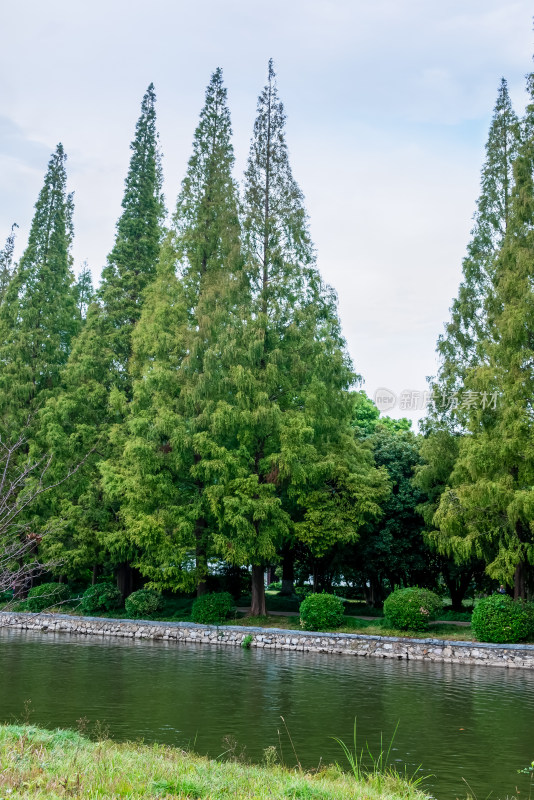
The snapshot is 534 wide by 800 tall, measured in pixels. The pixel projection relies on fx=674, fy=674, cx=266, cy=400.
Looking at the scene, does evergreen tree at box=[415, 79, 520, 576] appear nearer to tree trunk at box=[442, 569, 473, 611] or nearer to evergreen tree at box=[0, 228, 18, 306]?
tree trunk at box=[442, 569, 473, 611]

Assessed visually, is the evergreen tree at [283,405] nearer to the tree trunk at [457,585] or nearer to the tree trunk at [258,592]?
the tree trunk at [258,592]

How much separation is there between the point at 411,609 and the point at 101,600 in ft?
35.2

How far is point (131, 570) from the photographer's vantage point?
25.1 metres

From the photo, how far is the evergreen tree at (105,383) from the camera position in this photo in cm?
2323

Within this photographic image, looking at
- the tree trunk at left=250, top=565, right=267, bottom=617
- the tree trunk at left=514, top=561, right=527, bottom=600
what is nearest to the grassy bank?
the tree trunk at left=514, top=561, right=527, bottom=600

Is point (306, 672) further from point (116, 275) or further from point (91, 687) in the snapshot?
point (116, 275)

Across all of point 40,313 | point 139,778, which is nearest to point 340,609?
point 139,778

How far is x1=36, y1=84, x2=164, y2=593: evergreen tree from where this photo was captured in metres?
23.2

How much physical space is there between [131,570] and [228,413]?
8.78 meters

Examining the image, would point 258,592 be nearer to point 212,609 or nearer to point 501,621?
point 212,609

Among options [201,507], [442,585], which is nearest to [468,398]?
[201,507]

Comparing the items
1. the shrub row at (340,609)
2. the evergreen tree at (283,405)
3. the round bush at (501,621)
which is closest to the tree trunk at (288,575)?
the evergreen tree at (283,405)

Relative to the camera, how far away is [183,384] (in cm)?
2183

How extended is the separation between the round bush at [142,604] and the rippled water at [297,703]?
15.1 feet
